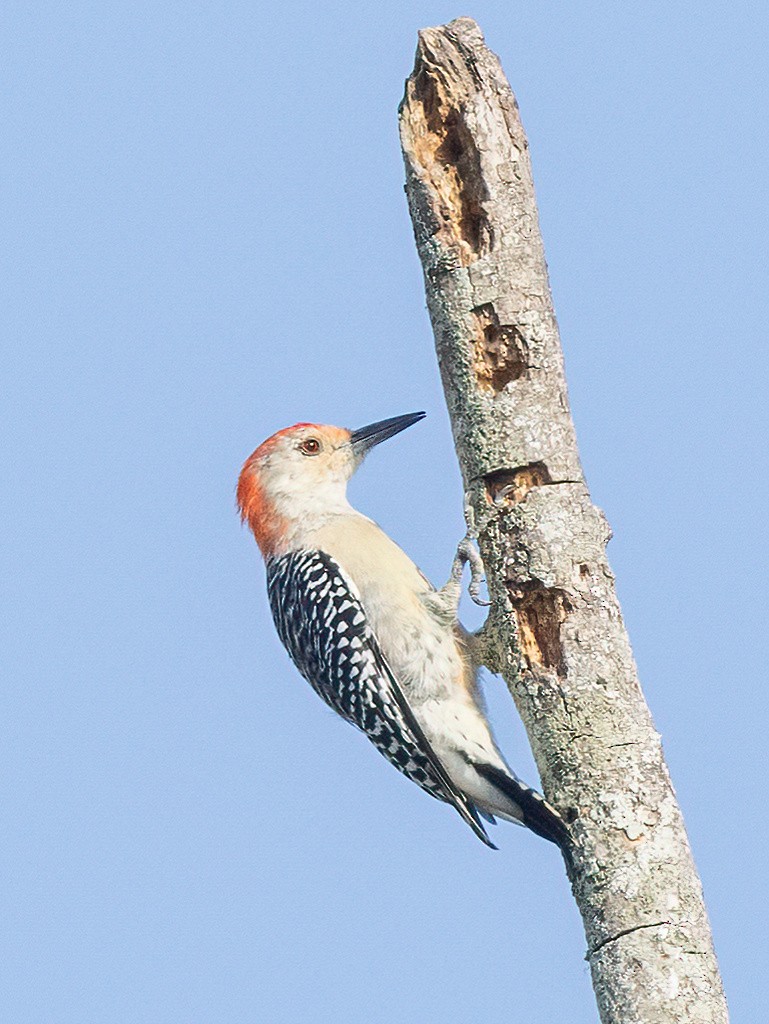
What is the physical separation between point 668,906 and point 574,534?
132cm

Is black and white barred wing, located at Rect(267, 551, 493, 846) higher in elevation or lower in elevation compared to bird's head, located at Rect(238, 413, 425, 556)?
lower

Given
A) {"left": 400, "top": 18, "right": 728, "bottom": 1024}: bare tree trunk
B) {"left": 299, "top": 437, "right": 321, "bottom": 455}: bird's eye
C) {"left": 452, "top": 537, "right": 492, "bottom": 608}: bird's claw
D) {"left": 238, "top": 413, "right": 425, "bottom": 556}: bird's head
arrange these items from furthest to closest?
1. {"left": 299, "top": 437, "right": 321, "bottom": 455}: bird's eye
2. {"left": 238, "top": 413, "right": 425, "bottom": 556}: bird's head
3. {"left": 452, "top": 537, "right": 492, "bottom": 608}: bird's claw
4. {"left": 400, "top": 18, "right": 728, "bottom": 1024}: bare tree trunk

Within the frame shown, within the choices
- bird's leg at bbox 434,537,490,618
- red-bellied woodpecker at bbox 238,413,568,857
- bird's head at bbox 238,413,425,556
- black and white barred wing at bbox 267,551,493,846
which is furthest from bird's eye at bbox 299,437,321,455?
bird's leg at bbox 434,537,490,618

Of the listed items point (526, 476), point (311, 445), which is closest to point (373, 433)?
point (311, 445)

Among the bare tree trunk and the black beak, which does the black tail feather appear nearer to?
the bare tree trunk

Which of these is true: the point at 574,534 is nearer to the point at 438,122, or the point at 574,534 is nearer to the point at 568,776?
the point at 568,776

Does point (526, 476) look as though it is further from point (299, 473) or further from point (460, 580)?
point (299, 473)

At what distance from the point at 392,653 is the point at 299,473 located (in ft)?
4.50

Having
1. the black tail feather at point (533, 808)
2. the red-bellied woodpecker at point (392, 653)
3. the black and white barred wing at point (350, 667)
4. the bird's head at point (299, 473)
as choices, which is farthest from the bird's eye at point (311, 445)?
the black tail feather at point (533, 808)

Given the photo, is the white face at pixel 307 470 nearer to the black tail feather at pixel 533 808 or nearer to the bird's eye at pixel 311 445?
the bird's eye at pixel 311 445

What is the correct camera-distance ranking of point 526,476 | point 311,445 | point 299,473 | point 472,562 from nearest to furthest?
1. point 526,476
2. point 472,562
3. point 299,473
4. point 311,445

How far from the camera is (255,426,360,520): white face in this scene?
6.93m

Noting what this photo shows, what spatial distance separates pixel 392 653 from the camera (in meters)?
6.06

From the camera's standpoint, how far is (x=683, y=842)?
4.45 meters
